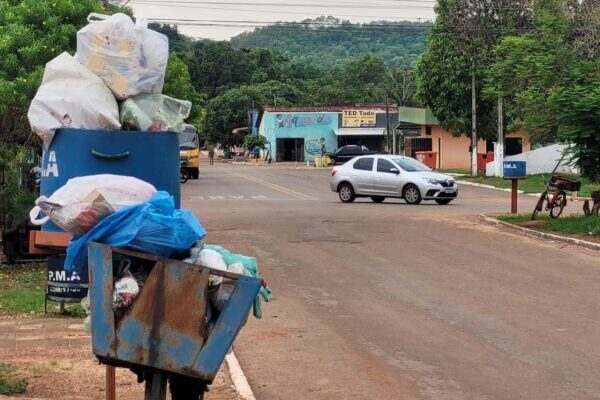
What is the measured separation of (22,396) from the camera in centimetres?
710

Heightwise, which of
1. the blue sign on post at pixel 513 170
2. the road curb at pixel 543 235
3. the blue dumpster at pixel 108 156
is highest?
the blue dumpster at pixel 108 156

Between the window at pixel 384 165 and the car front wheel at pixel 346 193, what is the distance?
120 centimetres

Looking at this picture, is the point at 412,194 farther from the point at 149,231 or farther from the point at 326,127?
the point at 326,127

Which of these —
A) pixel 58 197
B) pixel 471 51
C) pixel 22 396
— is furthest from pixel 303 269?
pixel 471 51

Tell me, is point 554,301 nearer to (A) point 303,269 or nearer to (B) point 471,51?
(A) point 303,269

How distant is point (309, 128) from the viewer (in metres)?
82.1

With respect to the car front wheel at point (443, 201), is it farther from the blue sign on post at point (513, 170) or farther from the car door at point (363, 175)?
the blue sign on post at point (513, 170)

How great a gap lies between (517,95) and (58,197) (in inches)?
721

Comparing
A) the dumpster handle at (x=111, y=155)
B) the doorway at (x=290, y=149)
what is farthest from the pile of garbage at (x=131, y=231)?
the doorway at (x=290, y=149)

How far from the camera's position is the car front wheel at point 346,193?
98.4ft

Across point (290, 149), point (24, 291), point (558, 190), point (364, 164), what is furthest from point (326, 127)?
point (24, 291)

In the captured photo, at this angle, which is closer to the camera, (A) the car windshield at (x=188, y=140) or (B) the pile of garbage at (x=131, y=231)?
(B) the pile of garbage at (x=131, y=231)

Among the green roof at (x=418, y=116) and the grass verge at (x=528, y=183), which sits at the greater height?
the green roof at (x=418, y=116)

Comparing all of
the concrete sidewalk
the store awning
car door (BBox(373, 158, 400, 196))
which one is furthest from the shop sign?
the concrete sidewalk
